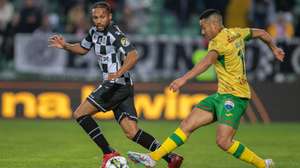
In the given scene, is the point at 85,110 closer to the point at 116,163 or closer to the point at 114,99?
the point at 114,99

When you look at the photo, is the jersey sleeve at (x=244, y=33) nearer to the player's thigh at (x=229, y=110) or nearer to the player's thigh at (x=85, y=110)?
the player's thigh at (x=229, y=110)

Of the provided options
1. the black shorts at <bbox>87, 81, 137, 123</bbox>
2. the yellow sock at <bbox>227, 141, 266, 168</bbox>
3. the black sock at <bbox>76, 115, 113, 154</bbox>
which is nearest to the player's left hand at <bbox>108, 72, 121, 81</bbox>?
the black shorts at <bbox>87, 81, 137, 123</bbox>

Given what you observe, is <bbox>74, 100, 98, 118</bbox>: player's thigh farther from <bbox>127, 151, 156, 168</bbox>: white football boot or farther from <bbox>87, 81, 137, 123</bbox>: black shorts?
<bbox>127, 151, 156, 168</bbox>: white football boot

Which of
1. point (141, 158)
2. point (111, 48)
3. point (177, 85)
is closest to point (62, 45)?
point (111, 48)

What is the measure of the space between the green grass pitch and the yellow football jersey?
1.66 meters

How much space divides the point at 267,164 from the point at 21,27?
11164mm

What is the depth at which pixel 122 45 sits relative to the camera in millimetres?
10602

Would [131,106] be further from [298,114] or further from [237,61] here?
[298,114]

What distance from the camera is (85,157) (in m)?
12.2

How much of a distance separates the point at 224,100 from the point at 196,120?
1.32 ft

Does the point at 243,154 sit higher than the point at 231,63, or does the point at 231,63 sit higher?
the point at 231,63

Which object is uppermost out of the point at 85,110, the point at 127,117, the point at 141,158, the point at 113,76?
the point at 113,76

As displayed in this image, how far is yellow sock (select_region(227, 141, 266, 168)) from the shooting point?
9945mm

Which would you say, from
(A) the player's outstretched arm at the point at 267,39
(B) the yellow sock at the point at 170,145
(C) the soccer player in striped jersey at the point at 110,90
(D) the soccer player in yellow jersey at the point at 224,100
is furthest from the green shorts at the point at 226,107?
(C) the soccer player in striped jersey at the point at 110,90
